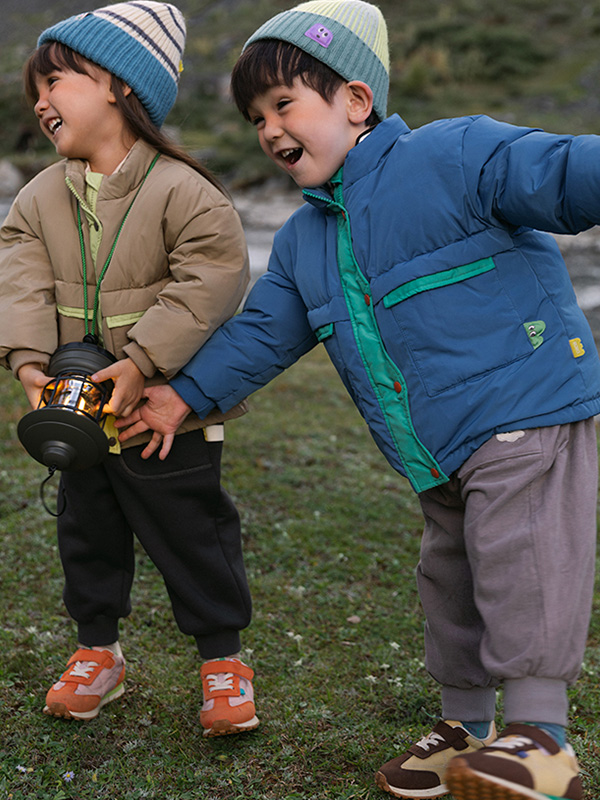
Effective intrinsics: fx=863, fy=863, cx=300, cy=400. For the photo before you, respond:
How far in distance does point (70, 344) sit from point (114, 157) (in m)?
0.55

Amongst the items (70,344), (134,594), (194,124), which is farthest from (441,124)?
(194,124)

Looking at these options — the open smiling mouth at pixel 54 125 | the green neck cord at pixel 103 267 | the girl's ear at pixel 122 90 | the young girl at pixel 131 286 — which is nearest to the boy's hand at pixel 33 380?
the young girl at pixel 131 286

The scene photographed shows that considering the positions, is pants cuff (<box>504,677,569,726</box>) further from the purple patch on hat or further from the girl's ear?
the girl's ear

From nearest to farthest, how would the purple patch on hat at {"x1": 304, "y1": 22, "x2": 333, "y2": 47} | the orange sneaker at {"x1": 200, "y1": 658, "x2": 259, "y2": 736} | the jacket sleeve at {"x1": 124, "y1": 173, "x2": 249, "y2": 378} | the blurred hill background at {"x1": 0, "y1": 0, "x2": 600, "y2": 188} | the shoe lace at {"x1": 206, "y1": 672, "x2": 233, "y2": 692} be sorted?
the purple patch on hat at {"x1": 304, "y1": 22, "x2": 333, "y2": 47}, the jacket sleeve at {"x1": 124, "y1": 173, "x2": 249, "y2": 378}, the orange sneaker at {"x1": 200, "y1": 658, "x2": 259, "y2": 736}, the shoe lace at {"x1": 206, "y1": 672, "x2": 233, "y2": 692}, the blurred hill background at {"x1": 0, "y1": 0, "x2": 600, "y2": 188}

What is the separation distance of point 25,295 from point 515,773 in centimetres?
171

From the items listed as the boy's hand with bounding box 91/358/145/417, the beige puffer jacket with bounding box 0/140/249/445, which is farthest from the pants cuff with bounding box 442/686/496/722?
the boy's hand with bounding box 91/358/145/417

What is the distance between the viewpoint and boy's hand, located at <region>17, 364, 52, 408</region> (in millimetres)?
2340

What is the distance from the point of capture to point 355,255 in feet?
7.00

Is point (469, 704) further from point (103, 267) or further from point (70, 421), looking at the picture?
point (103, 267)

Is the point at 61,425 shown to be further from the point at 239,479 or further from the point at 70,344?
the point at 239,479

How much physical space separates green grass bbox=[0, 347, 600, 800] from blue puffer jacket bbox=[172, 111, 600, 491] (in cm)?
94

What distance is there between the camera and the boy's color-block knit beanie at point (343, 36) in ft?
7.14

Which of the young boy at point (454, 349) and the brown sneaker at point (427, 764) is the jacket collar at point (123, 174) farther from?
the brown sneaker at point (427, 764)

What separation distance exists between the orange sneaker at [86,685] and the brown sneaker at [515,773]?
132cm
